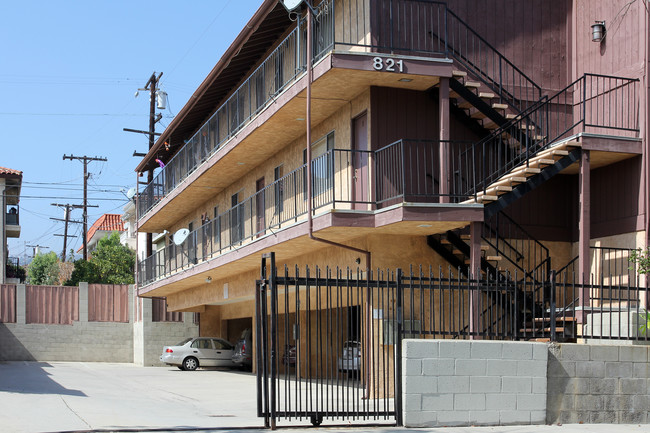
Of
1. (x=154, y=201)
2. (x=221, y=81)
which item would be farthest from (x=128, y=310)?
(x=221, y=81)

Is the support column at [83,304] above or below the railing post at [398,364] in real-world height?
below

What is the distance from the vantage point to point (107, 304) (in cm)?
3878

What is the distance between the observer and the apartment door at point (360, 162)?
1736 centimetres

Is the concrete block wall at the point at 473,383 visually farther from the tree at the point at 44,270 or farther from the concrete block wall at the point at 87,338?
the tree at the point at 44,270

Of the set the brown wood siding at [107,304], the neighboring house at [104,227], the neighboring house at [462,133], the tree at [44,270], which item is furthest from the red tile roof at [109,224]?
the neighboring house at [462,133]

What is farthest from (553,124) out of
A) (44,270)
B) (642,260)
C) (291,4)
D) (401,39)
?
(44,270)

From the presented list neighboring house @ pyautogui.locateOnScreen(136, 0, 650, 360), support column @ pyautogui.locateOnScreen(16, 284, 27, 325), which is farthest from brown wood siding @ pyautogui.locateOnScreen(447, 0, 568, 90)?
support column @ pyautogui.locateOnScreen(16, 284, 27, 325)

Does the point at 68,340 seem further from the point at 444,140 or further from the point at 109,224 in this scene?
the point at 109,224

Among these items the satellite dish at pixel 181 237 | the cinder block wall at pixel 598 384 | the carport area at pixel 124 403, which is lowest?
the carport area at pixel 124 403

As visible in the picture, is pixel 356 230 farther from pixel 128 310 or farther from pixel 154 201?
pixel 128 310

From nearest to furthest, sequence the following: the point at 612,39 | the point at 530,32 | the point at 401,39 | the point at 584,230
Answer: the point at 584,230, the point at 401,39, the point at 612,39, the point at 530,32

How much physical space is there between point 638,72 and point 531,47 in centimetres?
320

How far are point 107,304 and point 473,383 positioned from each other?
29858mm

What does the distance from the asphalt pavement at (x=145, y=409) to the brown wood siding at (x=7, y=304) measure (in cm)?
1408
